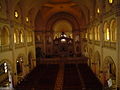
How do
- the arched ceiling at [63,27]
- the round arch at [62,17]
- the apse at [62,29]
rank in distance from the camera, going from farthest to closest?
1. the arched ceiling at [63,27]
2. the apse at [62,29]
3. the round arch at [62,17]

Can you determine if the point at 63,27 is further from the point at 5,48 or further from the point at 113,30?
the point at 113,30

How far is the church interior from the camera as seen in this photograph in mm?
15742

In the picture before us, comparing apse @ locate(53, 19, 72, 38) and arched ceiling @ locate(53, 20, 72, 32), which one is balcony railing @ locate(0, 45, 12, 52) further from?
arched ceiling @ locate(53, 20, 72, 32)

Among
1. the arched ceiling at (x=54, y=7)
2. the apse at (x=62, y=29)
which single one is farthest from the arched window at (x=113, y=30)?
the apse at (x=62, y=29)

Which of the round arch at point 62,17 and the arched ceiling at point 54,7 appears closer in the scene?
the arched ceiling at point 54,7

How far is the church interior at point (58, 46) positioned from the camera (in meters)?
15.7

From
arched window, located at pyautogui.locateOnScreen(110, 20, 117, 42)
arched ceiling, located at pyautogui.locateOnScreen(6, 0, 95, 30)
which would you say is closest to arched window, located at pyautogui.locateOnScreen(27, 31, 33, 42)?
arched ceiling, located at pyautogui.locateOnScreen(6, 0, 95, 30)

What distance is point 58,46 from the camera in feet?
121

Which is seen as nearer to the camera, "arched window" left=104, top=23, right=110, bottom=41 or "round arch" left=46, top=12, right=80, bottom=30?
"arched window" left=104, top=23, right=110, bottom=41

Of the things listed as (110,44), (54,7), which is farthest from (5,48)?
(54,7)

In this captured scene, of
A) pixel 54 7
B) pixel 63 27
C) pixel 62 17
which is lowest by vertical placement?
pixel 63 27

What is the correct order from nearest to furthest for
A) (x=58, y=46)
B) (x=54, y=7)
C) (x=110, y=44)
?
(x=110, y=44), (x=54, y=7), (x=58, y=46)

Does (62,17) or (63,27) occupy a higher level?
(62,17)

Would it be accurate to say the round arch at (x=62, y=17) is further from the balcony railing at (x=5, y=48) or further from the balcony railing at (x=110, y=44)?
the balcony railing at (x=110, y=44)
